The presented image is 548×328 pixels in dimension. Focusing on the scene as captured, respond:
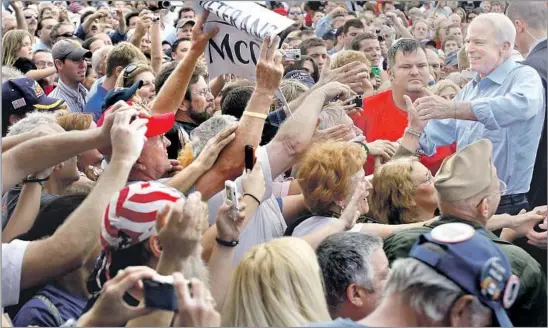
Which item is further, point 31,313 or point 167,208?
point 31,313

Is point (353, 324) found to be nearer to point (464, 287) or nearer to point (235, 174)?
point (464, 287)

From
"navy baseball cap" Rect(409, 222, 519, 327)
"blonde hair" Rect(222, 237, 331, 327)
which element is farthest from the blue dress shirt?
"navy baseball cap" Rect(409, 222, 519, 327)

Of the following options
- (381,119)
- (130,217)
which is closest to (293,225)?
(130,217)

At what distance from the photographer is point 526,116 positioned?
535 centimetres

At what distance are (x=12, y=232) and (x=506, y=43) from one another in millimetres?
2960

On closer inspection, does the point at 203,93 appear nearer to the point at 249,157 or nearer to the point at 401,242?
the point at 249,157

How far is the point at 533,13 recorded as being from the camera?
592 centimetres

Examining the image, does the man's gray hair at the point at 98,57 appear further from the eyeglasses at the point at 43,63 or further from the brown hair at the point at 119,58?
the brown hair at the point at 119,58

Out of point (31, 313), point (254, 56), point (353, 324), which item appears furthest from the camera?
point (254, 56)

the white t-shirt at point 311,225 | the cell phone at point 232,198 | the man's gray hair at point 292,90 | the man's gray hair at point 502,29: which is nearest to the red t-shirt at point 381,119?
the man's gray hair at point 292,90

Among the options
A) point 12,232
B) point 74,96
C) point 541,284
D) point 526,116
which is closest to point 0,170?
point 12,232

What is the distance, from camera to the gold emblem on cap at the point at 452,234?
9.26 feet

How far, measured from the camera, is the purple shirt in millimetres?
3334

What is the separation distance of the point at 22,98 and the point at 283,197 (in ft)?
4.69
